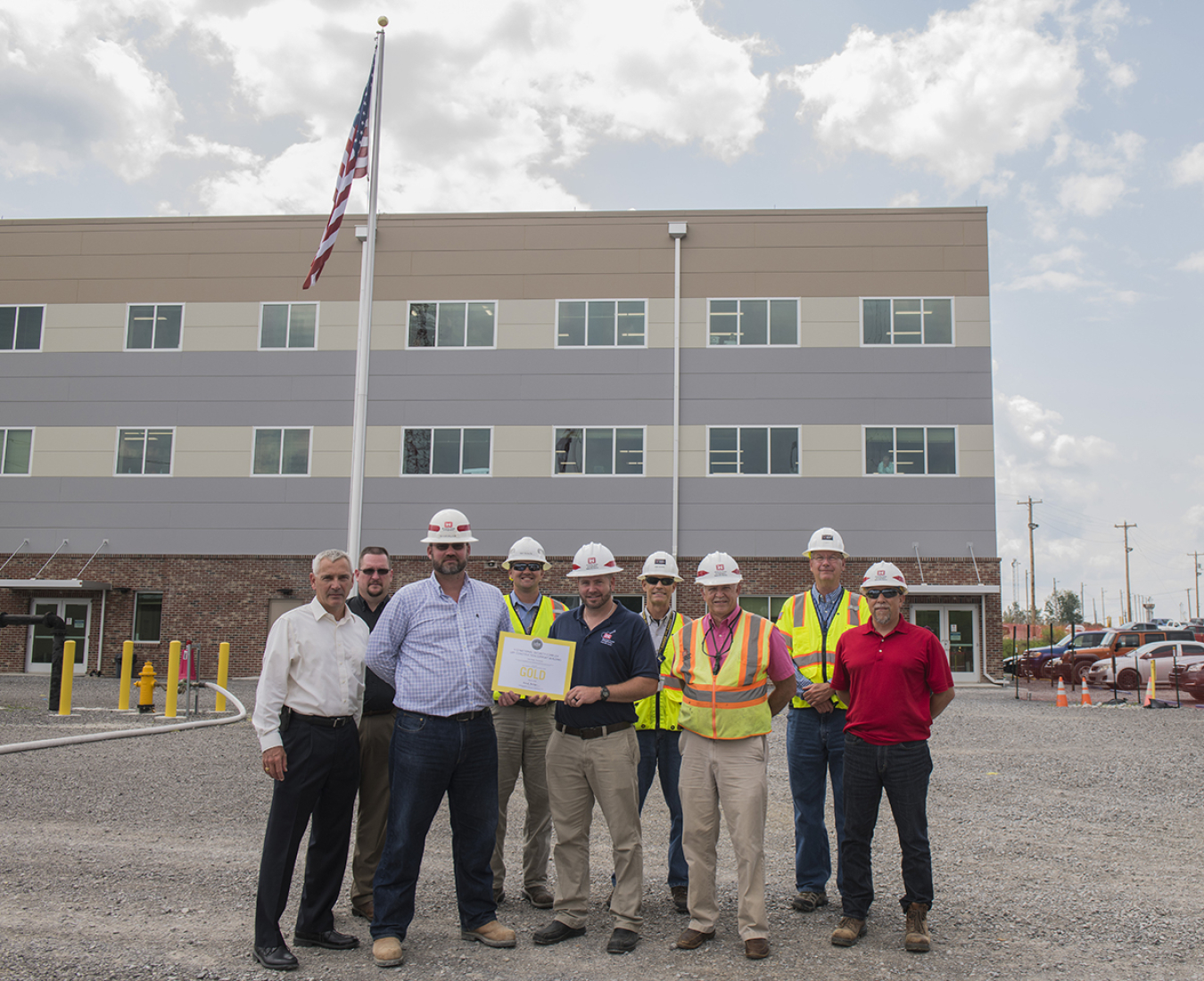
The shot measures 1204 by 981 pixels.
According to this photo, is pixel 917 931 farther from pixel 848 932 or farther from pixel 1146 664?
pixel 1146 664

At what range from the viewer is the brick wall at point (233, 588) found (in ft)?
82.9

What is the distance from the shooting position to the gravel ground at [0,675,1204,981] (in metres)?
4.95

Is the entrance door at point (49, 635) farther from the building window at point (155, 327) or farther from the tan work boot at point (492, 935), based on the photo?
the tan work boot at point (492, 935)

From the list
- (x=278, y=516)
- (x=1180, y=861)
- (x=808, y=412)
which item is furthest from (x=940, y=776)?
(x=278, y=516)

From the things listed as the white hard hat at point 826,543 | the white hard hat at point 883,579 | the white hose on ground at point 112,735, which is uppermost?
the white hard hat at point 826,543

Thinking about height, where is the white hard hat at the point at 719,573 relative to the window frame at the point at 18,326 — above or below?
below

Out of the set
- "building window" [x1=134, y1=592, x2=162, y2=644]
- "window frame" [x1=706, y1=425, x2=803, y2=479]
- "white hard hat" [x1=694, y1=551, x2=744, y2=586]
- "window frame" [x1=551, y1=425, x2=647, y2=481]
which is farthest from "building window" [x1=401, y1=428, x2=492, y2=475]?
"white hard hat" [x1=694, y1=551, x2=744, y2=586]

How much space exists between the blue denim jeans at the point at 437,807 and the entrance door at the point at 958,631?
22.2 meters

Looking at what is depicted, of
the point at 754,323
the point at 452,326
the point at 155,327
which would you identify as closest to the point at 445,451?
the point at 452,326

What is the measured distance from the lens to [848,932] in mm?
5254

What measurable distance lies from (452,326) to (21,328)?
13.0 meters

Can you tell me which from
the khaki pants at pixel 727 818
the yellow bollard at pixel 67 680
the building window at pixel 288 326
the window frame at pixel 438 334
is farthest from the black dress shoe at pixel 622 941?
the building window at pixel 288 326

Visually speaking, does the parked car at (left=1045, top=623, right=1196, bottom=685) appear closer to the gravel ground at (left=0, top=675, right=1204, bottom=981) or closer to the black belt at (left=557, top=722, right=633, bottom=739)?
the gravel ground at (left=0, top=675, right=1204, bottom=981)

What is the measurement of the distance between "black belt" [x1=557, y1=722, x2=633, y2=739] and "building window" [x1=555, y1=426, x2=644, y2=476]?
2033cm
